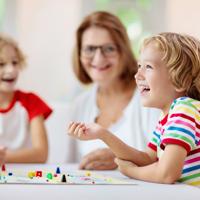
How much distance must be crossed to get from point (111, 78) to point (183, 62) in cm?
94

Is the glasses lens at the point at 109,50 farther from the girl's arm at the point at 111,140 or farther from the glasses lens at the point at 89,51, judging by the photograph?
the girl's arm at the point at 111,140

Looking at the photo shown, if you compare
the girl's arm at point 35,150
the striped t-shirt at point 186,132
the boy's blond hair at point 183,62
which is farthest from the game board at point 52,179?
the girl's arm at point 35,150

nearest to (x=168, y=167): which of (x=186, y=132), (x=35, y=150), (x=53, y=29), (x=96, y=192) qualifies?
(x=186, y=132)

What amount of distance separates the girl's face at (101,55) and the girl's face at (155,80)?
83 cm

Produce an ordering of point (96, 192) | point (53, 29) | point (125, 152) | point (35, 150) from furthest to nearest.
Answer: point (53, 29) → point (35, 150) → point (125, 152) → point (96, 192)

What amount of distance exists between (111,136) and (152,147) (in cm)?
19

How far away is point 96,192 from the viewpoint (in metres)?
1.15

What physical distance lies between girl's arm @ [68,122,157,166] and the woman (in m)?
0.72

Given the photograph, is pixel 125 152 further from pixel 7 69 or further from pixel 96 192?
pixel 7 69

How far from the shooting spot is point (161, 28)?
11.0 ft

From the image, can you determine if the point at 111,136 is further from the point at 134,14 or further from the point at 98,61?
the point at 134,14

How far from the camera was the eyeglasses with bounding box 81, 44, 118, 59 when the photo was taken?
7.38ft

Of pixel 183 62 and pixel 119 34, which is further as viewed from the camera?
pixel 119 34

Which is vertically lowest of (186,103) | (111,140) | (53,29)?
(111,140)
